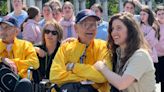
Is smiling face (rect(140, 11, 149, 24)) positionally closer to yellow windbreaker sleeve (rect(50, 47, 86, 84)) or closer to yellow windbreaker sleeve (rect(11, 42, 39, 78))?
yellow windbreaker sleeve (rect(11, 42, 39, 78))

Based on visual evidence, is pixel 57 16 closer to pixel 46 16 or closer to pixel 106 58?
pixel 46 16

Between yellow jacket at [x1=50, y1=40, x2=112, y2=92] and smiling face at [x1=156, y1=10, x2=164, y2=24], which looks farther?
smiling face at [x1=156, y1=10, x2=164, y2=24]

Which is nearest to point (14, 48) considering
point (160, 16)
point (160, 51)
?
point (160, 51)

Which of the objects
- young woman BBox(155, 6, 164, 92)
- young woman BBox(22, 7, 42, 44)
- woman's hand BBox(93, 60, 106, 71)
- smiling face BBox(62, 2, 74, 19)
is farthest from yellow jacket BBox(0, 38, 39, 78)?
young woman BBox(155, 6, 164, 92)

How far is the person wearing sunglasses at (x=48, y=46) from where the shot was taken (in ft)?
19.6

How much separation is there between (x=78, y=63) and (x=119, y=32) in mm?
711

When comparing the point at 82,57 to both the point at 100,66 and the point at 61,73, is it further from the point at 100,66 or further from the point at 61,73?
the point at 100,66

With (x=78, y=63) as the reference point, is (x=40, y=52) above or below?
below

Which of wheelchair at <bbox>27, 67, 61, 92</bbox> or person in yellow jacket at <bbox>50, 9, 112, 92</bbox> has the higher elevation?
person in yellow jacket at <bbox>50, 9, 112, 92</bbox>

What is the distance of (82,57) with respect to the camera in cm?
501

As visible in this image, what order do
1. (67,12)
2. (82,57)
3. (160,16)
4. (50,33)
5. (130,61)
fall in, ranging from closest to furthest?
1. (130,61)
2. (82,57)
3. (50,33)
4. (67,12)
5. (160,16)

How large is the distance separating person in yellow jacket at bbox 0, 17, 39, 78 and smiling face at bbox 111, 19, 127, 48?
1.48 m

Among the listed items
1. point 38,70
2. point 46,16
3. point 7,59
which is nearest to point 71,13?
point 46,16

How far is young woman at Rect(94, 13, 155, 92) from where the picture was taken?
4.26 metres
